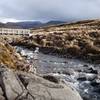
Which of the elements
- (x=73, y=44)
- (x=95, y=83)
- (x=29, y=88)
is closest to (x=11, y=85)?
(x=29, y=88)

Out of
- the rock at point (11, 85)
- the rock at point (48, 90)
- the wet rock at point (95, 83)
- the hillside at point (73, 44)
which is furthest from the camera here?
the hillside at point (73, 44)

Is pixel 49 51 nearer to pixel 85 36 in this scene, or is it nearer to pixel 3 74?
pixel 85 36

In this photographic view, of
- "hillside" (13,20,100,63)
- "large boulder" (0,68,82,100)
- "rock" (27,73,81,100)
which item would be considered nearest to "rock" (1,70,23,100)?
"large boulder" (0,68,82,100)

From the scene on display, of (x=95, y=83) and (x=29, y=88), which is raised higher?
(x=29, y=88)

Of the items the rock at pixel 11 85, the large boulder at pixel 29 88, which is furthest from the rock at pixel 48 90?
the rock at pixel 11 85

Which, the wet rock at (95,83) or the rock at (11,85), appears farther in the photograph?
the wet rock at (95,83)

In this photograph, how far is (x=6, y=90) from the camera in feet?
65.3

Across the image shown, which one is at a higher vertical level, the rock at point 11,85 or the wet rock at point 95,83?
the rock at point 11,85

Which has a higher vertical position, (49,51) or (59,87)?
(59,87)

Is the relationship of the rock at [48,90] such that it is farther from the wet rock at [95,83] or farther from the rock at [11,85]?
the wet rock at [95,83]

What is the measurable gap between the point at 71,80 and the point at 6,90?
19463mm

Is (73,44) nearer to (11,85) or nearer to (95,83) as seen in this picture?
(95,83)

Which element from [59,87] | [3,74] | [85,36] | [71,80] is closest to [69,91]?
[59,87]

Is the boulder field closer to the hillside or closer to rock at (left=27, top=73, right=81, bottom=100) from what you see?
rock at (left=27, top=73, right=81, bottom=100)
